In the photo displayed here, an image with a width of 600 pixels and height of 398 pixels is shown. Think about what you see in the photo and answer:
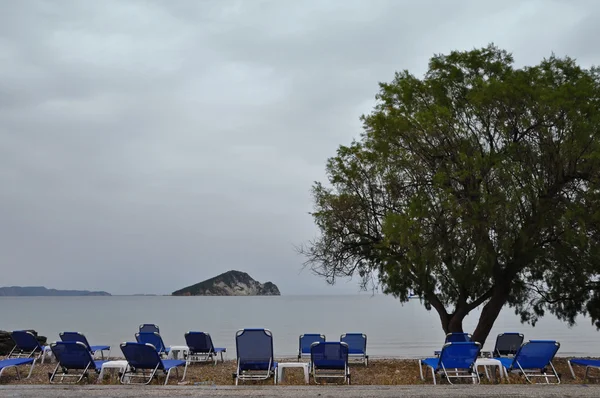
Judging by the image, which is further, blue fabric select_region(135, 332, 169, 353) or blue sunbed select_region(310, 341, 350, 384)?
blue fabric select_region(135, 332, 169, 353)

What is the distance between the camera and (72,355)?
29.6 ft

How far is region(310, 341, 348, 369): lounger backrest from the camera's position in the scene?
930 cm

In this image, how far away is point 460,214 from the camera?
→ 10961 mm

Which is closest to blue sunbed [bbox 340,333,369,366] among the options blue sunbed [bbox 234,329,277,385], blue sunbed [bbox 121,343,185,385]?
blue sunbed [bbox 234,329,277,385]

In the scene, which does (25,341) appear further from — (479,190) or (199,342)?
(479,190)

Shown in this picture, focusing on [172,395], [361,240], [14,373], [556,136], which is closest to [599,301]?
[556,136]

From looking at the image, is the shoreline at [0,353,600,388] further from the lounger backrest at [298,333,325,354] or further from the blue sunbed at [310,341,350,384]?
the lounger backrest at [298,333,325,354]

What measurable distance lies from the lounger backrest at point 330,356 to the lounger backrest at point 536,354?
112 inches

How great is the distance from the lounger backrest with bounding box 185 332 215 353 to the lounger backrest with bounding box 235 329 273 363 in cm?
343

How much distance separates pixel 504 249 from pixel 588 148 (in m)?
2.50

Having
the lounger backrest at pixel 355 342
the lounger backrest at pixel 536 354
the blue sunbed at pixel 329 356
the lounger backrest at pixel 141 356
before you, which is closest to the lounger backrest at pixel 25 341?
the lounger backrest at pixel 141 356

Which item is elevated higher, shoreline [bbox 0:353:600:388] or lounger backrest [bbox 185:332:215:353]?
lounger backrest [bbox 185:332:215:353]

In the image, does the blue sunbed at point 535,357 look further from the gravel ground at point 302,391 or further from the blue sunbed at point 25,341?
the blue sunbed at point 25,341


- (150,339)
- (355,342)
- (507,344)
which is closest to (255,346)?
(355,342)
